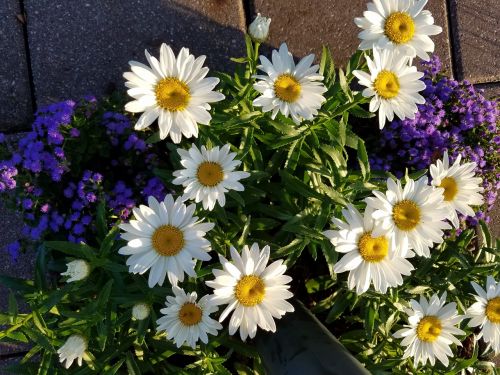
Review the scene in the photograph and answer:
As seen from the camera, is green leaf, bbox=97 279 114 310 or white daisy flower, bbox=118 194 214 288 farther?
green leaf, bbox=97 279 114 310

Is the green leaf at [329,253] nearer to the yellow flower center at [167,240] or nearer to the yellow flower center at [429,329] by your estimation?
the yellow flower center at [429,329]

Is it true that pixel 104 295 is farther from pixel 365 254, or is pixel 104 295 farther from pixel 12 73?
pixel 12 73

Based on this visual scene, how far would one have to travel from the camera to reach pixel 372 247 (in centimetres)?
200

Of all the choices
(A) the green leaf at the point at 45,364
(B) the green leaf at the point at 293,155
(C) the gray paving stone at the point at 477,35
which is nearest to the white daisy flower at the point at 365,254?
(B) the green leaf at the point at 293,155

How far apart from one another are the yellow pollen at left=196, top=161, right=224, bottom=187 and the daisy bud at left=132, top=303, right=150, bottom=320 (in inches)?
22.3

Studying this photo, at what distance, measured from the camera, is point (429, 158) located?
9.18ft

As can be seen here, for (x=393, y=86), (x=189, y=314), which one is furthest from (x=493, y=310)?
(x=189, y=314)

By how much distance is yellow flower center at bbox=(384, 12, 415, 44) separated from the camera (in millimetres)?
2080

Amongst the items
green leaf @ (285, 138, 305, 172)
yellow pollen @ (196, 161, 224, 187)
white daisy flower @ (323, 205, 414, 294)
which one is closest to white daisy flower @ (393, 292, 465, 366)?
white daisy flower @ (323, 205, 414, 294)

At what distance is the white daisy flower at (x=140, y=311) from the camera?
2.11m

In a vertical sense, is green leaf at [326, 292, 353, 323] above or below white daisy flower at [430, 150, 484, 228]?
below

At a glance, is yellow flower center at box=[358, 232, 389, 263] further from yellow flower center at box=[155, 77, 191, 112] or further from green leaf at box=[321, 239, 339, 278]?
yellow flower center at box=[155, 77, 191, 112]

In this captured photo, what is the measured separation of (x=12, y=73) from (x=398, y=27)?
2160 mm

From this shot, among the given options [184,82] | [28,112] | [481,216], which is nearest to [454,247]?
[481,216]
